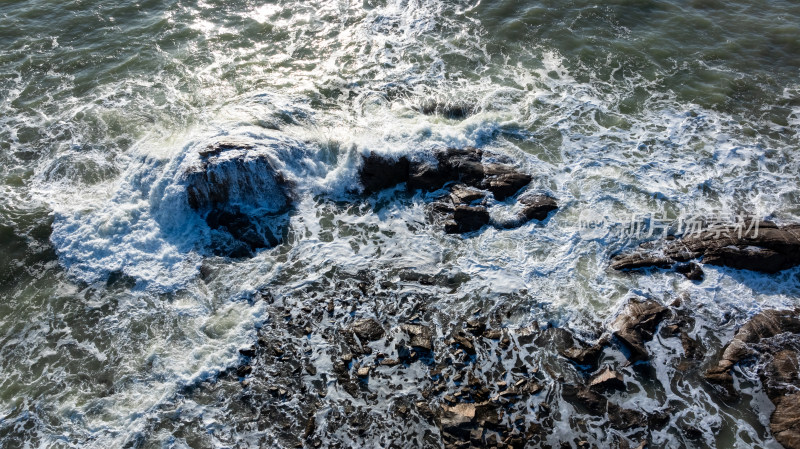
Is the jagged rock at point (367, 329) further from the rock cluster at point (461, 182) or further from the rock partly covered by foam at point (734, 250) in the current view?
the rock partly covered by foam at point (734, 250)

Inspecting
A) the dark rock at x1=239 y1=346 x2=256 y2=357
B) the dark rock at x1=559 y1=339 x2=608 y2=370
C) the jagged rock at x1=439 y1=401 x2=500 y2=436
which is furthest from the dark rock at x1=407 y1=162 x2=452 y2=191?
the jagged rock at x1=439 y1=401 x2=500 y2=436

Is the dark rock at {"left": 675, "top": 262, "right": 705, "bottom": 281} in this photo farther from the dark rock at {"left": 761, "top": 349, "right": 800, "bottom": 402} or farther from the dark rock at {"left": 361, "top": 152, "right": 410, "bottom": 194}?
the dark rock at {"left": 361, "top": 152, "right": 410, "bottom": 194}

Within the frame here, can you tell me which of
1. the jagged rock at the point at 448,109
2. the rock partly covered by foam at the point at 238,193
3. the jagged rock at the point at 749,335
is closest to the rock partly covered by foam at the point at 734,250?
the jagged rock at the point at 749,335

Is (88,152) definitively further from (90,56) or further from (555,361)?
(555,361)

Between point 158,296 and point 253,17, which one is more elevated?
point 253,17

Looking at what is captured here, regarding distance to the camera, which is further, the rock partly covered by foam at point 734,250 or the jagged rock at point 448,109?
the jagged rock at point 448,109

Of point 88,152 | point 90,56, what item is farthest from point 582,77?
point 90,56
